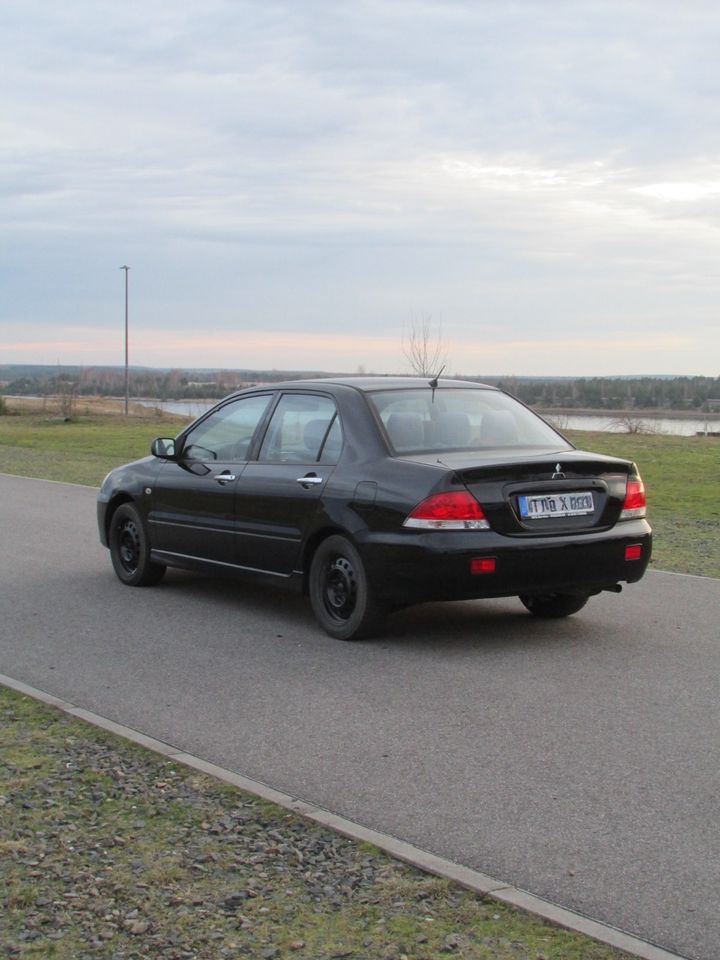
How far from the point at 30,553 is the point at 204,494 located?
3671 mm

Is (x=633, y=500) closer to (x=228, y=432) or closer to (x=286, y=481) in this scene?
(x=286, y=481)

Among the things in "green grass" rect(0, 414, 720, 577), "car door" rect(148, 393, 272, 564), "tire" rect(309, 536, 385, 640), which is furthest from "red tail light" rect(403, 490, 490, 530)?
"green grass" rect(0, 414, 720, 577)

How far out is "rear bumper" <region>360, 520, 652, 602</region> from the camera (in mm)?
7695

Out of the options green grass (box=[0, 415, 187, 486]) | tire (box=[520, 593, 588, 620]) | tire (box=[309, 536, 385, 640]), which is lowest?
green grass (box=[0, 415, 187, 486])

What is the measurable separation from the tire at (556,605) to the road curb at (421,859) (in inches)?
149

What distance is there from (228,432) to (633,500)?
308 cm

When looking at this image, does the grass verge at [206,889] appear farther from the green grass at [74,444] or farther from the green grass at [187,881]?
the green grass at [74,444]

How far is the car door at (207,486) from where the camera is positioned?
31.0 ft

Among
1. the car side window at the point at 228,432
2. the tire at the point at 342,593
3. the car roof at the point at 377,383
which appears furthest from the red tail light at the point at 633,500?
the car side window at the point at 228,432

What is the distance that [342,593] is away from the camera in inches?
329

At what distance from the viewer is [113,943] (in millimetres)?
3768

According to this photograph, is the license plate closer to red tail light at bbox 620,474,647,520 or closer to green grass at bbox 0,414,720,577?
red tail light at bbox 620,474,647,520

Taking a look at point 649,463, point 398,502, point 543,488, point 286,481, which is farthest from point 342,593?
point 649,463

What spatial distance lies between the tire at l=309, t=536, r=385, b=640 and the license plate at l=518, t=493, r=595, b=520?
3.46 feet
